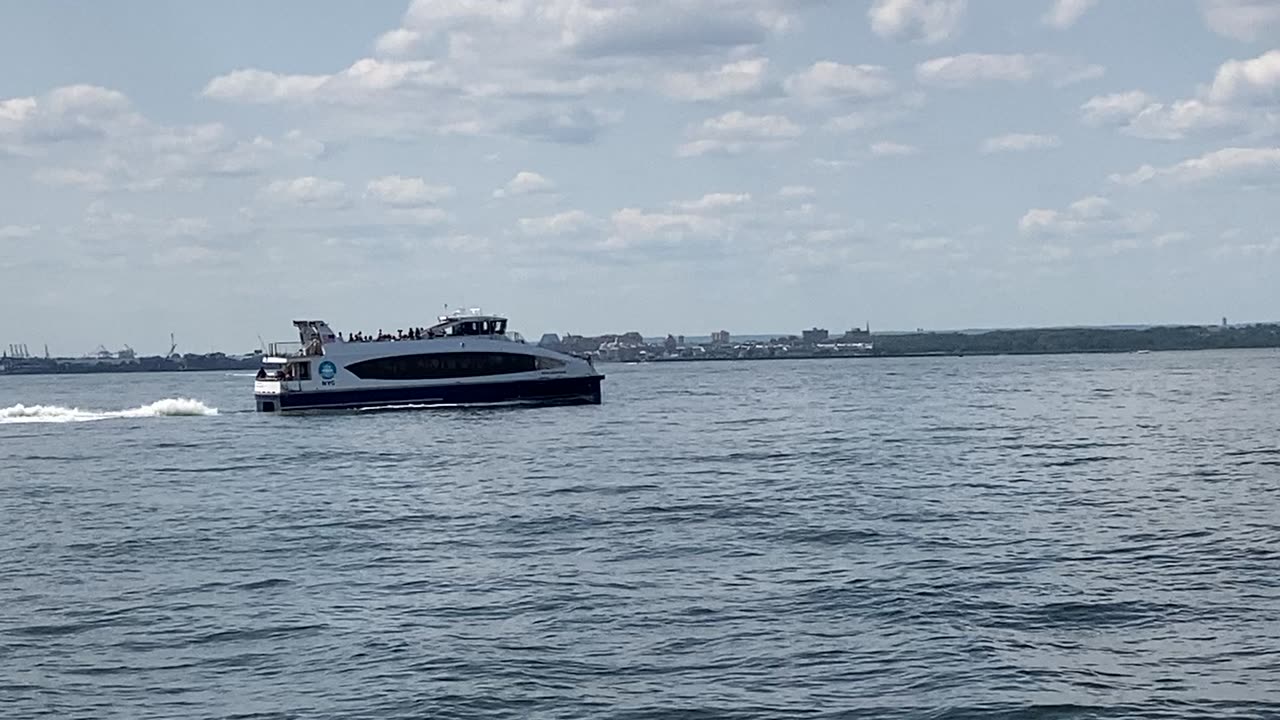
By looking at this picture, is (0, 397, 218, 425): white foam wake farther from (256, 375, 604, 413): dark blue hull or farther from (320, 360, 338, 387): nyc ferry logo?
(320, 360, 338, 387): nyc ferry logo

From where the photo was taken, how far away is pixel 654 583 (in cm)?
2917

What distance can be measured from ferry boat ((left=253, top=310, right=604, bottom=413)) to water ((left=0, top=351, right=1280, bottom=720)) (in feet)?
95.6

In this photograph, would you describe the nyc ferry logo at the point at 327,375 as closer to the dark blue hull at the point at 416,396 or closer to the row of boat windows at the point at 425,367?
the dark blue hull at the point at 416,396

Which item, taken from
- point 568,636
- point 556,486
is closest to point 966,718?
point 568,636

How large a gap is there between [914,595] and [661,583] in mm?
4507

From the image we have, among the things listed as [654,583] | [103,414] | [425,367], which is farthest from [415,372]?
[654,583]

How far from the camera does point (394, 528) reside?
38719 mm

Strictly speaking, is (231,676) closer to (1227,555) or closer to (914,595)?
(914,595)

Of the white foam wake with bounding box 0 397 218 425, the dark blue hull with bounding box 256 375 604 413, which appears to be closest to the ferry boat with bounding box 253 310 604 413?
the dark blue hull with bounding box 256 375 604 413

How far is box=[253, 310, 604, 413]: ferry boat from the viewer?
91625mm

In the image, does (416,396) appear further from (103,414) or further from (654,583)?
(654,583)

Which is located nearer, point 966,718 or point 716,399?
point 966,718

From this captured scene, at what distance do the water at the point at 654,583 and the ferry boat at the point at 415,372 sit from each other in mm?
29136

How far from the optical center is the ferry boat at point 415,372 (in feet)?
301
